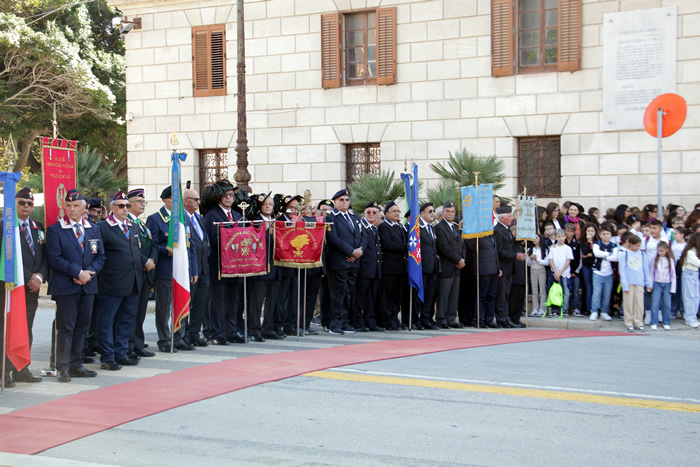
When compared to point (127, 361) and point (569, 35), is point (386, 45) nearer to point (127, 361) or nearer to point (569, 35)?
point (569, 35)

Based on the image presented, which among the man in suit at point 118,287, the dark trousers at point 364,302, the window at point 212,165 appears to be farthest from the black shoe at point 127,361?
the window at point 212,165

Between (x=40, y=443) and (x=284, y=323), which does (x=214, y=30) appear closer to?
(x=284, y=323)

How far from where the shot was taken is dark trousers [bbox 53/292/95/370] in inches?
341

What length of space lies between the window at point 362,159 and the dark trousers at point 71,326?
13.4 meters

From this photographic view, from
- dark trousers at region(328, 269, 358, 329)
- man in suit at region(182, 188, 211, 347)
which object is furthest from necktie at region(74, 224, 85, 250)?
dark trousers at region(328, 269, 358, 329)

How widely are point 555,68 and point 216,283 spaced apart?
11.8m

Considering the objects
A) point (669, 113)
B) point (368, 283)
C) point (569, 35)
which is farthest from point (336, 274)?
point (569, 35)

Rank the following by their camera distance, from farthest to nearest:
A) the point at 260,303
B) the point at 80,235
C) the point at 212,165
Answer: the point at 212,165 → the point at 260,303 → the point at 80,235

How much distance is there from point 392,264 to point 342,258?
1.08 m

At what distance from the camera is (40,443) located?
19.9ft

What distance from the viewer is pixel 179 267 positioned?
10195 mm

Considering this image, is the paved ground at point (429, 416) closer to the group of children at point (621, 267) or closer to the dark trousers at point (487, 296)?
the group of children at point (621, 267)

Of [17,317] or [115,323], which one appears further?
[115,323]

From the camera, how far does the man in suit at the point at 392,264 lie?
1300 centimetres
